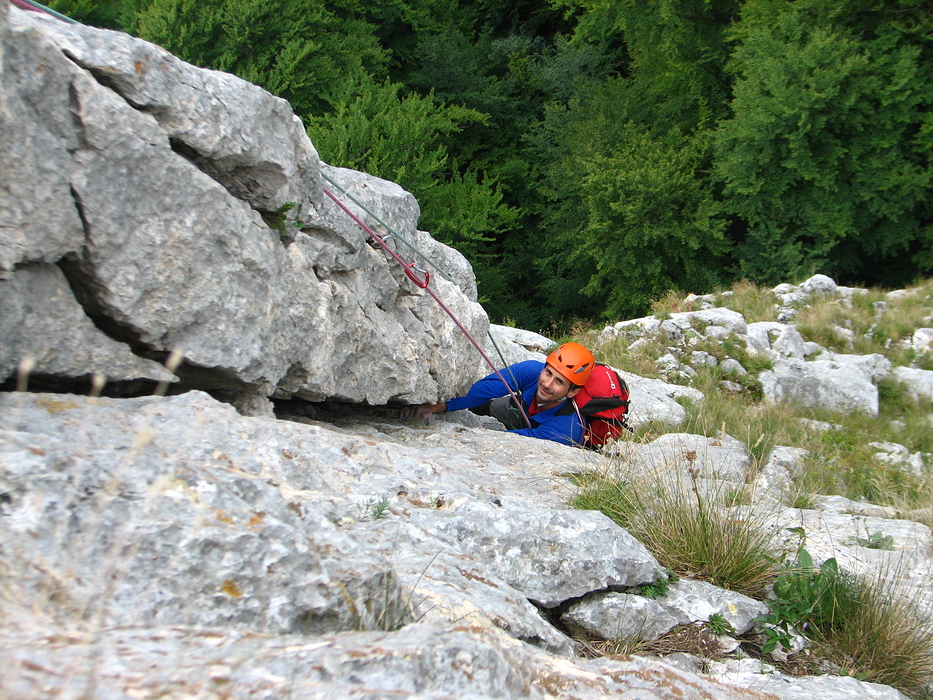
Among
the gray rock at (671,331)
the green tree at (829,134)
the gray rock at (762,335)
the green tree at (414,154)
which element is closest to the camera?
the gray rock at (762,335)

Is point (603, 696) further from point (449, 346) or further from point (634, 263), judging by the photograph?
point (634, 263)

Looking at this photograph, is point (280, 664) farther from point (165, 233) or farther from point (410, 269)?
point (410, 269)

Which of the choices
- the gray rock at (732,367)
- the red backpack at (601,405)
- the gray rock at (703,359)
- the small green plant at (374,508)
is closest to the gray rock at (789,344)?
the gray rock at (732,367)

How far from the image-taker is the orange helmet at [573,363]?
5.60 metres

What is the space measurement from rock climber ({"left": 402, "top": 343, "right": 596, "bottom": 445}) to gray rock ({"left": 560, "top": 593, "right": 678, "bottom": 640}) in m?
2.57

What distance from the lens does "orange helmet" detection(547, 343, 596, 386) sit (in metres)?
5.60

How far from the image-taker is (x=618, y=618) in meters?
2.76

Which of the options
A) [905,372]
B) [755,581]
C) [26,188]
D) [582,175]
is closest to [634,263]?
[582,175]

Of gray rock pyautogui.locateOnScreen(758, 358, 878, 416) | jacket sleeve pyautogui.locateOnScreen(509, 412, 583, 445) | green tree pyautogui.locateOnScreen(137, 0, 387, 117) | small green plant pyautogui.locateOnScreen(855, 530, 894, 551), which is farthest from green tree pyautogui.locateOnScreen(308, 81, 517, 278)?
small green plant pyautogui.locateOnScreen(855, 530, 894, 551)

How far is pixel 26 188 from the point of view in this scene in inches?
94.2

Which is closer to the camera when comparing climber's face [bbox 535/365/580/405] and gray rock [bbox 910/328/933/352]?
climber's face [bbox 535/365/580/405]

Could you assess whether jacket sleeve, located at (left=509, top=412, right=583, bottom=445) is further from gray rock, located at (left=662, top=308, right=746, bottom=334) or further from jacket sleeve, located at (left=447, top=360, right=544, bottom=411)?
gray rock, located at (left=662, top=308, right=746, bottom=334)

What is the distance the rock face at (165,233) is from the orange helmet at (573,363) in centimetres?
186

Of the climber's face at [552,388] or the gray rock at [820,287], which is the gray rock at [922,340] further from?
the climber's face at [552,388]
